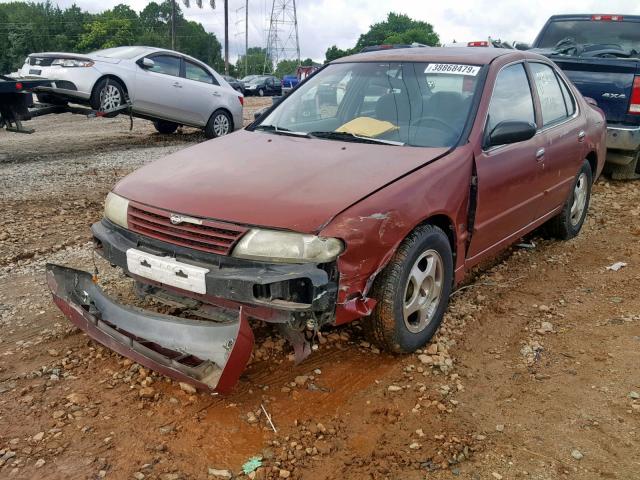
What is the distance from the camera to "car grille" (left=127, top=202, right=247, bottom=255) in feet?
9.04

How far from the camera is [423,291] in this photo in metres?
3.35

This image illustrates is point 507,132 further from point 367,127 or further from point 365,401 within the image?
point 365,401

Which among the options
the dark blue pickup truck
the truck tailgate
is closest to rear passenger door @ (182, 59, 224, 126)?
the dark blue pickup truck

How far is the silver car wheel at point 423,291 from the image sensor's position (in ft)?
10.5

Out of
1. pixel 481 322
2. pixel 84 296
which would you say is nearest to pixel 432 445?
pixel 481 322

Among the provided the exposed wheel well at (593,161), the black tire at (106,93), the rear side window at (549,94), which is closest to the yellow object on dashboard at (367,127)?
the rear side window at (549,94)

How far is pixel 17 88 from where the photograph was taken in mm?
8242

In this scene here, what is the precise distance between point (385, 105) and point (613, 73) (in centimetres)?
456

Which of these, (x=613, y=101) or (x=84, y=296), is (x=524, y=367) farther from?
(x=613, y=101)

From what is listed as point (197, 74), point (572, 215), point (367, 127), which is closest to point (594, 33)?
point (572, 215)

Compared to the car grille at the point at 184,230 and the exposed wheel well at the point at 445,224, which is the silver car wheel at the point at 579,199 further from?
the car grille at the point at 184,230

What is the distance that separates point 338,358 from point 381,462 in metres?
0.89

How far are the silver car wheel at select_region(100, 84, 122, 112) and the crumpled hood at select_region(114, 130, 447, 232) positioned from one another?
22.0ft

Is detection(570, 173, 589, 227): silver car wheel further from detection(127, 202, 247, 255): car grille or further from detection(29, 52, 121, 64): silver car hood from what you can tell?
detection(29, 52, 121, 64): silver car hood
